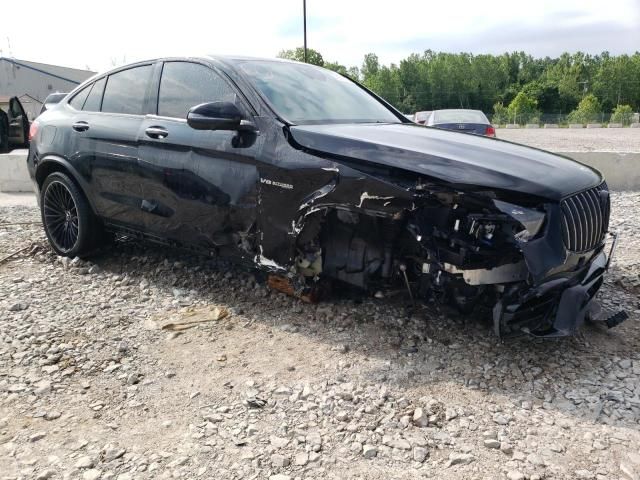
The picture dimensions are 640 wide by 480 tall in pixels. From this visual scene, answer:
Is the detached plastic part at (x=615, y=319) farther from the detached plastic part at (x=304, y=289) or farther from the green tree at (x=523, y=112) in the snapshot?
the green tree at (x=523, y=112)

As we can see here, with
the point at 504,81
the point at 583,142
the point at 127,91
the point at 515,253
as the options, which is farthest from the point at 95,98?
the point at 504,81

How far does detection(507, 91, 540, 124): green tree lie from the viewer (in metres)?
55.2

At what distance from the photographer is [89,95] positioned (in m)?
→ 4.86

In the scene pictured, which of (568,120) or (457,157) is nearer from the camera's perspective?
(457,157)

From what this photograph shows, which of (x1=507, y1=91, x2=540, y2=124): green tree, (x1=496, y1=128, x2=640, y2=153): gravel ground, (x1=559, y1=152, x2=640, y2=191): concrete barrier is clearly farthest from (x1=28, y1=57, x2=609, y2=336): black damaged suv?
(x1=507, y1=91, x2=540, y2=124): green tree

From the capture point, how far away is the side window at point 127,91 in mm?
4336

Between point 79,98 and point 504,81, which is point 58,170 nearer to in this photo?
point 79,98

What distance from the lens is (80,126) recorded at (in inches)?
184

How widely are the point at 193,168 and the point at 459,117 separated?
846 cm

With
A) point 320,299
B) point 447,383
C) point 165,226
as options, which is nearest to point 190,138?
point 165,226

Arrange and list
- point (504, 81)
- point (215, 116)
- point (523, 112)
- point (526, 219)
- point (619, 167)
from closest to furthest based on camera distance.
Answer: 1. point (526, 219)
2. point (215, 116)
3. point (619, 167)
4. point (523, 112)
5. point (504, 81)

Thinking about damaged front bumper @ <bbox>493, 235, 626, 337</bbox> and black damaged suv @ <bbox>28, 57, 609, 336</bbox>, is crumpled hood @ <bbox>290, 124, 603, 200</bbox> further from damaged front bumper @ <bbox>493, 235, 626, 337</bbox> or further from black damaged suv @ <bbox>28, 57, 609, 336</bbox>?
damaged front bumper @ <bbox>493, 235, 626, 337</bbox>

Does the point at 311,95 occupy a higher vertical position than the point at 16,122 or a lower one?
higher

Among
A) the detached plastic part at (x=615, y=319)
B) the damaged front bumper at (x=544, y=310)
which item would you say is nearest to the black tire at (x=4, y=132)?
the damaged front bumper at (x=544, y=310)
